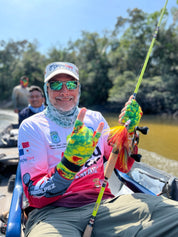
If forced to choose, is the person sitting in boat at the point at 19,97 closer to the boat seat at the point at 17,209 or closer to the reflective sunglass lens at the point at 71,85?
the boat seat at the point at 17,209

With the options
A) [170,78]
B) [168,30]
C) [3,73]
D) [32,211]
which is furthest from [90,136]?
[3,73]

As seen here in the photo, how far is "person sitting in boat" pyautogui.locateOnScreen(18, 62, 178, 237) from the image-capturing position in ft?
3.88

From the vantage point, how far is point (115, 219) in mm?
1424

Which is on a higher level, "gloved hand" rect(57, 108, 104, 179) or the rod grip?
"gloved hand" rect(57, 108, 104, 179)

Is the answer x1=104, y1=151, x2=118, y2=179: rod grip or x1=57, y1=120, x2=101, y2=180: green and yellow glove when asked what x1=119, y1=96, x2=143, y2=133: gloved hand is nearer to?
x1=104, y1=151, x2=118, y2=179: rod grip


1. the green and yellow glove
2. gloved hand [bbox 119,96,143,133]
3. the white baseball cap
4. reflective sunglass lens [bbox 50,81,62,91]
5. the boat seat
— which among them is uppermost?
the white baseball cap

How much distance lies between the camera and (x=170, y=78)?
65.8ft

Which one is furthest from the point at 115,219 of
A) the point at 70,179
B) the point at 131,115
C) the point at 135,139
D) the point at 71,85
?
the point at 71,85

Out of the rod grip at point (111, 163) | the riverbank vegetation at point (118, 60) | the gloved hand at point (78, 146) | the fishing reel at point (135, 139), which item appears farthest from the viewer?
the riverbank vegetation at point (118, 60)

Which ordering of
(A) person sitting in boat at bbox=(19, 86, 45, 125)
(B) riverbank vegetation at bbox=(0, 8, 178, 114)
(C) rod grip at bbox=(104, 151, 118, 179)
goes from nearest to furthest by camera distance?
(C) rod grip at bbox=(104, 151, 118, 179) → (A) person sitting in boat at bbox=(19, 86, 45, 125) → (B) riverbank vegetation at bbox=(0, 8, 178, 114)

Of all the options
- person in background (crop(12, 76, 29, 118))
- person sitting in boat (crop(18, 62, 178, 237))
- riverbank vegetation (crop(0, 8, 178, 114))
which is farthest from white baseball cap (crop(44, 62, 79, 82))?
riverbank vegetation (crop(0, 8, 178, 114))

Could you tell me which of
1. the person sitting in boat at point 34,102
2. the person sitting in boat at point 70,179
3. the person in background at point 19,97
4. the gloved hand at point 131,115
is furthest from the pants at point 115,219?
the person in background at point 19,97

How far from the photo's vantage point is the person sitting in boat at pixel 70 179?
1.18 metres

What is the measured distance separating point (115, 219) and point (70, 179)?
0.49 meters
